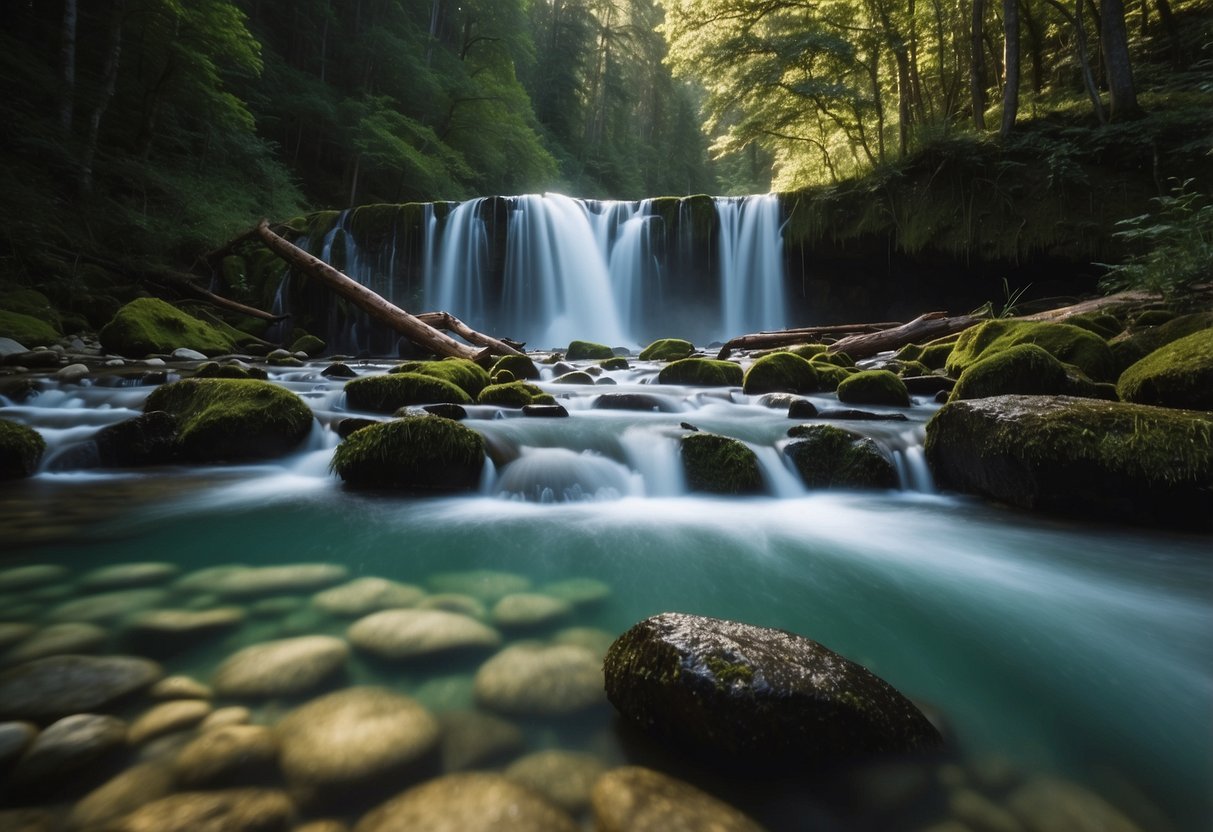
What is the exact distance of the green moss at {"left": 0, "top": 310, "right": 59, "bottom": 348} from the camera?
915 cm

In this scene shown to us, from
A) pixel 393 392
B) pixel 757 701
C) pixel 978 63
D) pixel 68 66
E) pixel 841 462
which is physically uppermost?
pixel 68 66

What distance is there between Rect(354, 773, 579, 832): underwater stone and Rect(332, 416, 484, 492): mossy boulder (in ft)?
9.29

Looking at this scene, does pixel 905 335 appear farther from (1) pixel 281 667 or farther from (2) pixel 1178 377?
(1) pixel 281 667

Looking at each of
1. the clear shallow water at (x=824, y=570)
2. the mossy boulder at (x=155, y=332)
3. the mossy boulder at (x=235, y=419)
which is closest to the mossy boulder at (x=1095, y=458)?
the clear shallow water at (x=824, y=570)

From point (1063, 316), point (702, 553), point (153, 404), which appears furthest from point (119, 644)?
point (1063, 316)

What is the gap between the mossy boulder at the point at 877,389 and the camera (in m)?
6.49

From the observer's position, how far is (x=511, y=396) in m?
6.39

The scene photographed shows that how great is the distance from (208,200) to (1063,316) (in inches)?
791

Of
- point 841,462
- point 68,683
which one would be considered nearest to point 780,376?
point 841,462

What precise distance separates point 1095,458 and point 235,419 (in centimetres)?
613

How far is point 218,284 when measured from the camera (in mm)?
15031

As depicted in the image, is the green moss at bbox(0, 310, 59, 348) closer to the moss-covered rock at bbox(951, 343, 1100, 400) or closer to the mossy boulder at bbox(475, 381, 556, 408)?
the mossy boulder at bbox(475, 381, 556, 408)

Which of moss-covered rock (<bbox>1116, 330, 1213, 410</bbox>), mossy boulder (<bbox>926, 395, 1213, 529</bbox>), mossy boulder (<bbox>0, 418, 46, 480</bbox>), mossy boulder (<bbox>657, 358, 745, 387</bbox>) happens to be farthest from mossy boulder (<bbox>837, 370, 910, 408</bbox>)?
mossy boulder (<bbox>0, 418, 46, 480</bbox>)

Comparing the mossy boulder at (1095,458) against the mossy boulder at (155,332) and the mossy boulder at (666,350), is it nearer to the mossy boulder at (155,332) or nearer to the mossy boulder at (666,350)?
the mossy boulder at (666,350)
